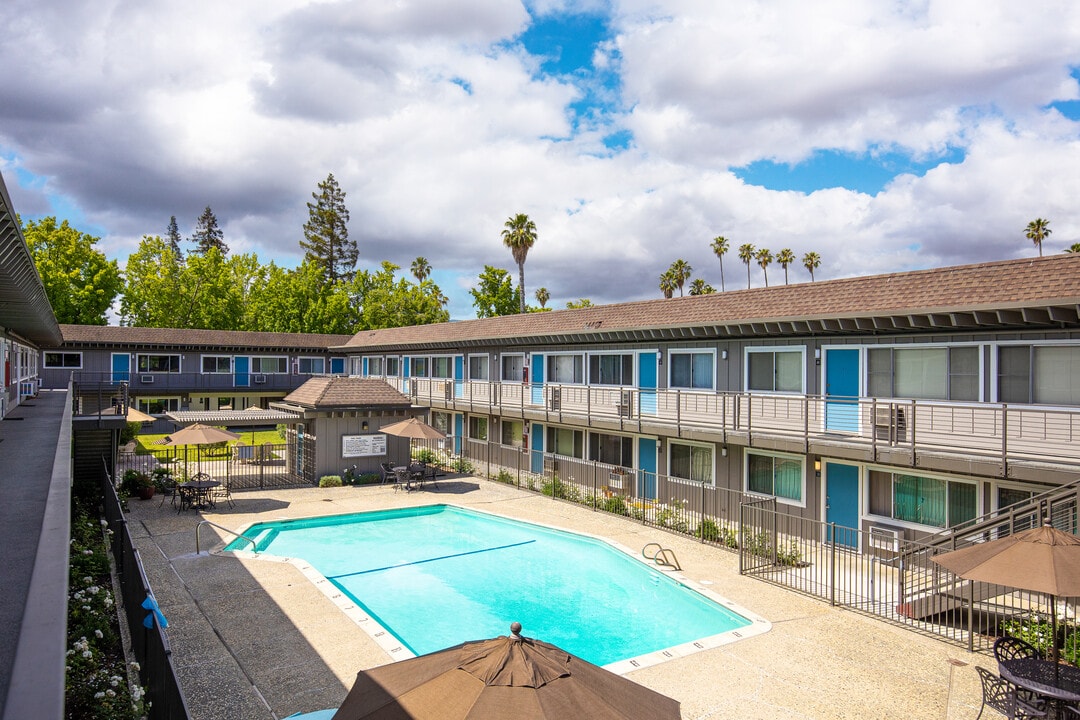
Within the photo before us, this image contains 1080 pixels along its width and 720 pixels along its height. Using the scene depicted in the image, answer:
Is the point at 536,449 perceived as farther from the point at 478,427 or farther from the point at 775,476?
the point at 775,476

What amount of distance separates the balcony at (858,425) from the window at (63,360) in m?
31.7

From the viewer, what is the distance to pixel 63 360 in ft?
129

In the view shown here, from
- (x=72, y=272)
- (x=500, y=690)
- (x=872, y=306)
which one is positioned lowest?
(x=500, y=690)

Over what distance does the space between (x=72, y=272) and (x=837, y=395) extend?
5538 centimetres

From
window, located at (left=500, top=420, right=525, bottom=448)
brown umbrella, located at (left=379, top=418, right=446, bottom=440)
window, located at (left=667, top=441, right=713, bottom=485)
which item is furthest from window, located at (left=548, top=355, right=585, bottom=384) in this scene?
brown umbrella, located at (left=379, top=418, right=446, bottom=440)

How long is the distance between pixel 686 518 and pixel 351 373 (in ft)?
111

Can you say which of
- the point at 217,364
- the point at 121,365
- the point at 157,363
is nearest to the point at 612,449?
the point at 217,364

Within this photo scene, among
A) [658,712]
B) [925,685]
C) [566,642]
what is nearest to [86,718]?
[658,712]

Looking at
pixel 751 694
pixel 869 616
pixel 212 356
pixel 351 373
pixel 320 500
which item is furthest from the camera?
pixel 351 373

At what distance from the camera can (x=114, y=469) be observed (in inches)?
819

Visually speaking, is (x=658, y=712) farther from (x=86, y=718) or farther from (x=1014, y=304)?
(x=1014, y=304)

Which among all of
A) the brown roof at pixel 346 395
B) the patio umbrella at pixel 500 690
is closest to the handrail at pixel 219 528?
the brown roof at pixel 346 395

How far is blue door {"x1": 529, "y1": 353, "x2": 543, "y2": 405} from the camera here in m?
26.6

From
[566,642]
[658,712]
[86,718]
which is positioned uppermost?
[658,712]
